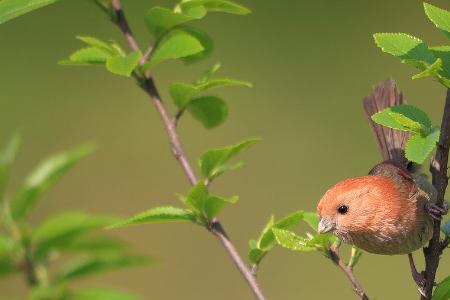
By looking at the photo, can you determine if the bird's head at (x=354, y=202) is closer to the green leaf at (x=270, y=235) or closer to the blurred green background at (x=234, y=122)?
the green leaf at (x=270, y=235)

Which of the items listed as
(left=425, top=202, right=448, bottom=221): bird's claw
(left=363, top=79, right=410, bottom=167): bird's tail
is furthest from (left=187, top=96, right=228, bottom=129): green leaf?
(left=425, top=202, right=448, bottom=221): bird's claw

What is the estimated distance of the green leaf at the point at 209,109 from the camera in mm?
2064

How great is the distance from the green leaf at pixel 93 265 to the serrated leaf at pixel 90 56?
599 millimetres

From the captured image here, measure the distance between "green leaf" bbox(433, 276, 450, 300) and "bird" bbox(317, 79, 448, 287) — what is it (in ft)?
1.18

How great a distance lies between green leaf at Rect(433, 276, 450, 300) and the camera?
1.63 m

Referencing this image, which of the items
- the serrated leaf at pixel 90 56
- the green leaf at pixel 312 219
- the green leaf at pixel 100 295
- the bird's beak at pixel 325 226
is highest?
the serrated leaf at pixel 90 56

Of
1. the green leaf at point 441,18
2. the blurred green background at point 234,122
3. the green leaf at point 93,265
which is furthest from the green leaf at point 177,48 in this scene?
the blurred green background at point 234,122

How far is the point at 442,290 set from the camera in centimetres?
164

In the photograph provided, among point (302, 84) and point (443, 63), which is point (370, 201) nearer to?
point (443, 63)

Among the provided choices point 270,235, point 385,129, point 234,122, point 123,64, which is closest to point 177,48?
point 123,64

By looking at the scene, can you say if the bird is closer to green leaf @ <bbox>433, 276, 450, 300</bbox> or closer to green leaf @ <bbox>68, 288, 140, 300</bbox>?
green leaf @ <bbox>433, 276, 450, 300</bbox>

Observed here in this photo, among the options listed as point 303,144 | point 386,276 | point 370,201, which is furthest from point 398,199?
point 303,144

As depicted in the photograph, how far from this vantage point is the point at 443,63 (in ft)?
4.91

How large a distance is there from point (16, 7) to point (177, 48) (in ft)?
1.10
